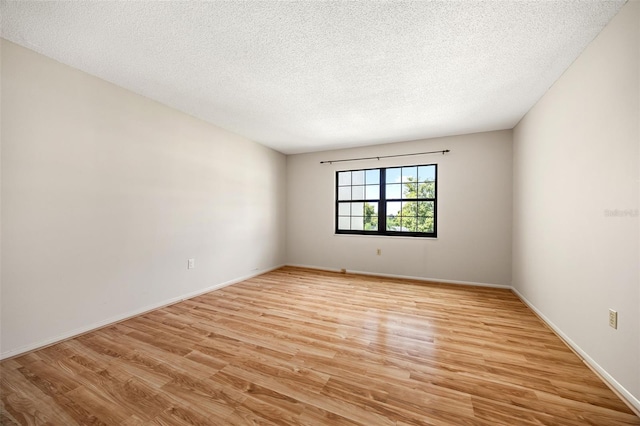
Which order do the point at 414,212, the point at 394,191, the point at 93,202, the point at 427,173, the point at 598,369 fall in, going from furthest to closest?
the point at 394,191 < the point at 414,212 < the point at 427,173 < the point at 93,202 < the point at 598,369

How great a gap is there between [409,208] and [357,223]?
1031 mm

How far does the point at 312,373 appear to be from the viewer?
1.75m

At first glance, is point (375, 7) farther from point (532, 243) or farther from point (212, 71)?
point (532, 243)

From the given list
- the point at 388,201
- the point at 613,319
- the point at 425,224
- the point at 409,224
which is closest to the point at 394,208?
the point at 388,201

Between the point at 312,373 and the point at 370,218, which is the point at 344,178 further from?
the point at 312,373

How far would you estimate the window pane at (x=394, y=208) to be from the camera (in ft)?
15.2

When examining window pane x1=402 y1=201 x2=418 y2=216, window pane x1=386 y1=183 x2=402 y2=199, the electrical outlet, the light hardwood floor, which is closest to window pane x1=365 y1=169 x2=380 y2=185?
window pane x1=386 y1=183 x2=402 y2=199

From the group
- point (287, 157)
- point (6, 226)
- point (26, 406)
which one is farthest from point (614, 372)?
point (287, 157)

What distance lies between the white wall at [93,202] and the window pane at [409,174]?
314 centimetres

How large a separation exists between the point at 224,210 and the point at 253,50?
99.0 inches

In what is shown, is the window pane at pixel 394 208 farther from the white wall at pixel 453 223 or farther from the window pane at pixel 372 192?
the white wall at pixel 453 223

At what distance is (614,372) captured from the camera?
161 centimetres

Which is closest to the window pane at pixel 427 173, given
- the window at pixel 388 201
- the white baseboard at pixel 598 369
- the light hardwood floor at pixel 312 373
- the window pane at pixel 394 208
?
the window at pixel 388 201

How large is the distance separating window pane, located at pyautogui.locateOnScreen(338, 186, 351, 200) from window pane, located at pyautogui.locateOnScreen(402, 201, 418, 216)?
1089 mm
